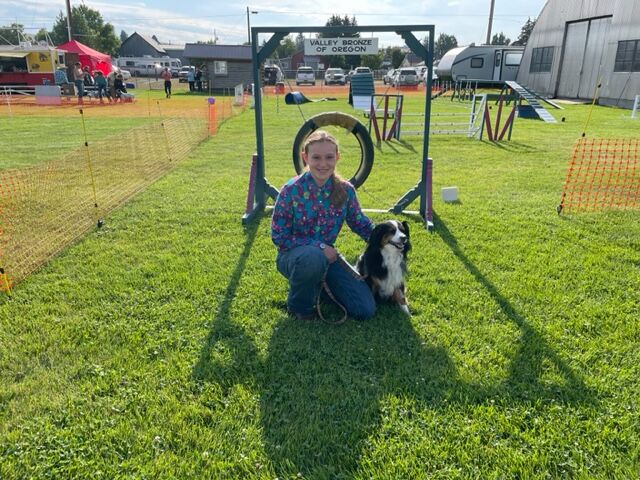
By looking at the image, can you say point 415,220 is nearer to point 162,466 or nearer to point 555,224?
point 555,224

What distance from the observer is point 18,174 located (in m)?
7.82

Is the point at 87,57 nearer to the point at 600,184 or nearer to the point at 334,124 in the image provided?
the point at 334,124

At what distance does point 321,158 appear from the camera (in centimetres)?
324

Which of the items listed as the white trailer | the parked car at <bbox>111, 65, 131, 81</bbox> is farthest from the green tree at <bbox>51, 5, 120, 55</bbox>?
the parked car at <bbox>111, 65, 131, 81</bbox>

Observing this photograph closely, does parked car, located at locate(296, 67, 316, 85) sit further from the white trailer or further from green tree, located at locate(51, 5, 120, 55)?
green tree, located at locate(51, 5, 120, 55)

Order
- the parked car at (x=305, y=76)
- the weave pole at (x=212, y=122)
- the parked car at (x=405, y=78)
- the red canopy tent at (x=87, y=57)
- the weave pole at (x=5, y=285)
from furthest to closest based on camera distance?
the parked car at (x=305, y=76) → the parked car at (x=405, y=78) → the red canopy tent at (x=87, y=57) → the weave pole at (x=212, y=122) → the weave pole at (x=5, y=285)

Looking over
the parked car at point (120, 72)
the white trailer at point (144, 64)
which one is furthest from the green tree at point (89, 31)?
the parked car at point (120, 72)

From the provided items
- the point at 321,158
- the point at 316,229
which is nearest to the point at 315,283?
the point at 316,229

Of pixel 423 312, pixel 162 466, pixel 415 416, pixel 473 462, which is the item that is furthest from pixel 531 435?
pixel 162 466

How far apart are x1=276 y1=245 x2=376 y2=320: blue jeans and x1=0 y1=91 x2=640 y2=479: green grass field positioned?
5.9 inches

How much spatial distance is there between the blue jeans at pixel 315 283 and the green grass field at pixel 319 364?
0.15 metres

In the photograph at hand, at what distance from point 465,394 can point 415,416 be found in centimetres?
37

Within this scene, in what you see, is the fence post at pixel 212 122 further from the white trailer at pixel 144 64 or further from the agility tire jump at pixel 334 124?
the white trailer at pixel 144 64

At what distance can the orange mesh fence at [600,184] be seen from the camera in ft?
20.0
